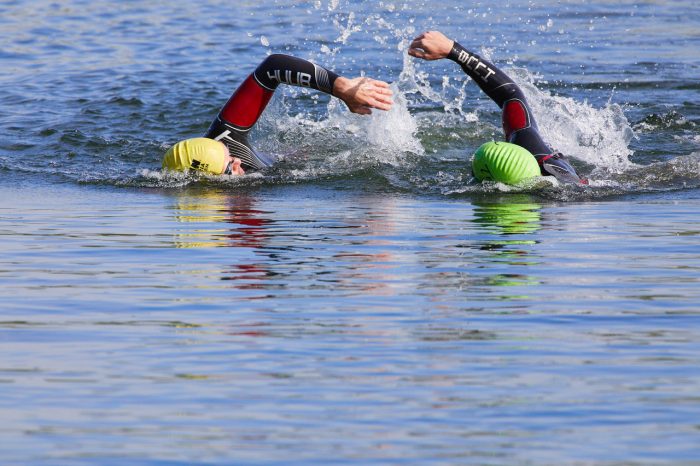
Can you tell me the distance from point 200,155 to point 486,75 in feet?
8.27

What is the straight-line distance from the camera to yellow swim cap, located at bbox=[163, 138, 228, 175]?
36.2ft

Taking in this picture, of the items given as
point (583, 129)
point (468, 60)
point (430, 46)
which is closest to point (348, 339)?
point (430, 46)

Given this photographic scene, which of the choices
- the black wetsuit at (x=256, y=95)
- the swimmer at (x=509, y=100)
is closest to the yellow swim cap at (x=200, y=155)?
the black wetsuit at (x=256, y=95)

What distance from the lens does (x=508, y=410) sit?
4.69 meters

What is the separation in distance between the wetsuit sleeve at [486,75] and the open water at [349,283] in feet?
2.66

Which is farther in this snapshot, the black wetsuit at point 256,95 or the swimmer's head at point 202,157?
the swimmer's head at point 202,157

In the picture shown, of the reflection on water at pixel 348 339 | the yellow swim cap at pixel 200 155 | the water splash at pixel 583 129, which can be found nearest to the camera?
the reflection on water at pixel 348 339

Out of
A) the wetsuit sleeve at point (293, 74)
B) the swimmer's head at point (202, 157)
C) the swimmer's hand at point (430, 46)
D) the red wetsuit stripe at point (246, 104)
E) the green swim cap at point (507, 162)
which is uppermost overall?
the swimmer's hand at point (430, 46)

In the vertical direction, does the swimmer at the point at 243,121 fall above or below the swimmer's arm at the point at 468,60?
below

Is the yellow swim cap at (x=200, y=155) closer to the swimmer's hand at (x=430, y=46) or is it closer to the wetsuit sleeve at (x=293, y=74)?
the wetsuit sleeve at (x=293, y=74)

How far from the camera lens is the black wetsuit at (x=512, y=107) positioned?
34.6 ft

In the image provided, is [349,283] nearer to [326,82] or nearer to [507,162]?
[326,82]

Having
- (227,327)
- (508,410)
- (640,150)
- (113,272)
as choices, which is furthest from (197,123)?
(508,410)

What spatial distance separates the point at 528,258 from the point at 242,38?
14.3m
